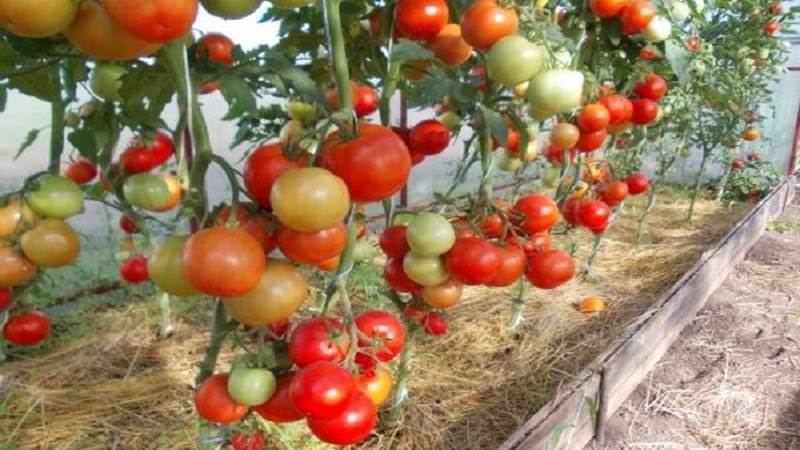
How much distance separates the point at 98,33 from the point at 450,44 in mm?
549

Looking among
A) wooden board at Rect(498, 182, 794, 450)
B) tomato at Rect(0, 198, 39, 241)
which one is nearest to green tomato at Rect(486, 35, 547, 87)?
tomato at Rect(0, 198, 39, 241)

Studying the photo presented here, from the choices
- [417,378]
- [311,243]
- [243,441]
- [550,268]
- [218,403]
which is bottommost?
[417,378]

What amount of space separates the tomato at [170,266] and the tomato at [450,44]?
19.4 inches

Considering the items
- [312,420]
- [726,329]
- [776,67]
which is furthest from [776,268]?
[312,420]

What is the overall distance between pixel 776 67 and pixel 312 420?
178 inches

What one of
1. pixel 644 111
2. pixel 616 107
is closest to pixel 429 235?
pixel 616 107

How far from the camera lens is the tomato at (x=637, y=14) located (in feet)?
3.98

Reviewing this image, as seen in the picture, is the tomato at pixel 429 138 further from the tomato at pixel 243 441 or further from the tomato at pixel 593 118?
the tomato at pixel 593 118

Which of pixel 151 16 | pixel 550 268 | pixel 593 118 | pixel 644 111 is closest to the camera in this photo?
pixel 151 16

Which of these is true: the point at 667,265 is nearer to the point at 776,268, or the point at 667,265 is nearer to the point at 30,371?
the point at 776,268

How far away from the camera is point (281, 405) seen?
0.64m

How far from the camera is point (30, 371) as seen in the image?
210cm

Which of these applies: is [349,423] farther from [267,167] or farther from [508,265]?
[508,265]

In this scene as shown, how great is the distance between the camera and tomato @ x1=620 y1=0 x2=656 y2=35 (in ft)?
3.98
